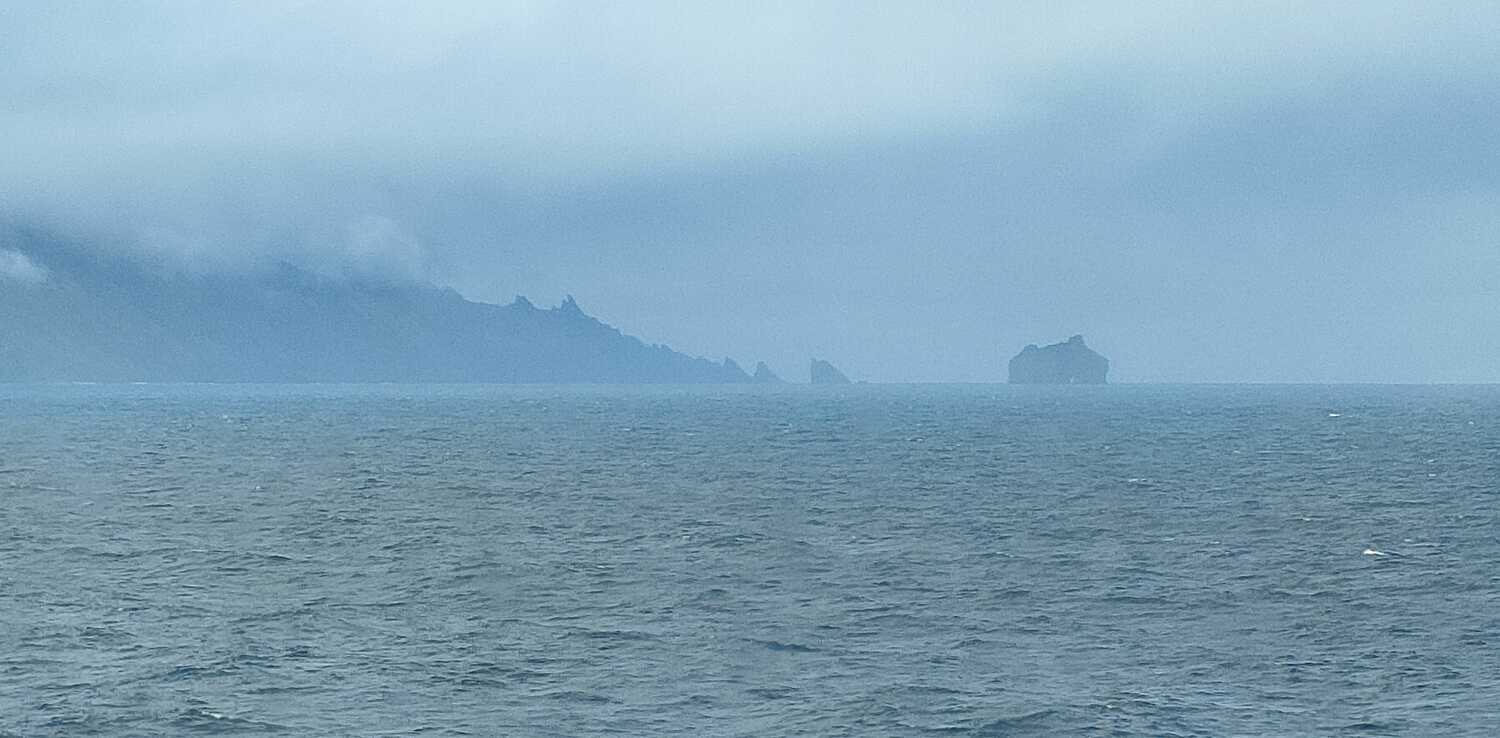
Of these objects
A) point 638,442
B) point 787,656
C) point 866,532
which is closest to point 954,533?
point 866,532

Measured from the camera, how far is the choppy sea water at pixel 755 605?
37688 millimetres

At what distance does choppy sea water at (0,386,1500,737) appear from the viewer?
37.7 meters

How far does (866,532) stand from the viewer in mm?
72562

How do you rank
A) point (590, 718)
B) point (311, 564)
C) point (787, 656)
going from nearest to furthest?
point (590, 718) → point (787, 656) → point (311, 564)

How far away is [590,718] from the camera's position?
122ft

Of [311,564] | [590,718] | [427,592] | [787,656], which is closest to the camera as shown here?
[590,718]

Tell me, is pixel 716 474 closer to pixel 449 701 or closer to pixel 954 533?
pixel 954 533

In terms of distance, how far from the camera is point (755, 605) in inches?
2039

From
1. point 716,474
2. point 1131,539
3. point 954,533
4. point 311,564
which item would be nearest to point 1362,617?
point 1131,539

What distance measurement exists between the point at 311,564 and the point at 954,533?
1192 inches

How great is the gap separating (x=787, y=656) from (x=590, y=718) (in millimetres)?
8332

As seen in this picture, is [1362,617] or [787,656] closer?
[787,656]

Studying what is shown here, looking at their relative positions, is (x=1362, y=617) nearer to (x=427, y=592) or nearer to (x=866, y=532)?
(x=866, y=532)

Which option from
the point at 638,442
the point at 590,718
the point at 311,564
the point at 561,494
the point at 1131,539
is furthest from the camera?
the point at 638,442
